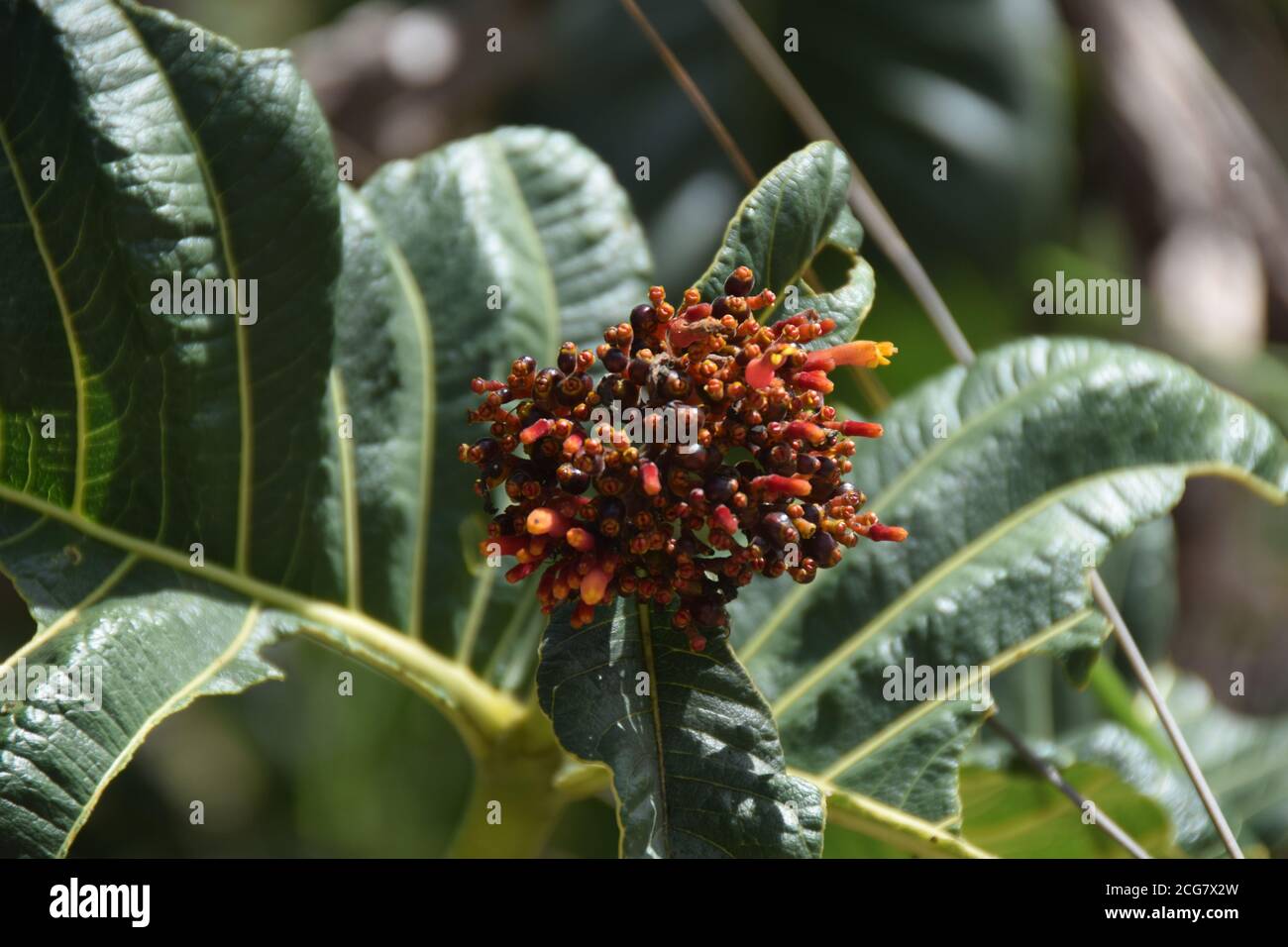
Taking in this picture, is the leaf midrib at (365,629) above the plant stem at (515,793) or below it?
above

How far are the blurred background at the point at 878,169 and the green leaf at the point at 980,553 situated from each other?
→ 0.99m

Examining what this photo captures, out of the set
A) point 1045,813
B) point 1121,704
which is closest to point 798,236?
point 1045,813

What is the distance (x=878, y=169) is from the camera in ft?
8.56

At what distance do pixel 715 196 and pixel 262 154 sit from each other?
169 centimetres

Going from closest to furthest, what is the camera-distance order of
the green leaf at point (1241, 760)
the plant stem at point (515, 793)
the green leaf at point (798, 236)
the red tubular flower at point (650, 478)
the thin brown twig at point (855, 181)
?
1. the red tubular flower at point (650, 478)
2. the green leaf at point (798, 236)
3. the plant stem at point (515, 793)
4. the thin brown twig at point (855, 181)
5. the green leaf at point (1241, 760)

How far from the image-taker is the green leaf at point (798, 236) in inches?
38.5

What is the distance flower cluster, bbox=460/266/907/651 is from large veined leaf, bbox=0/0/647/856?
0.29 metres

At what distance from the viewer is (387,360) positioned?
129 cm

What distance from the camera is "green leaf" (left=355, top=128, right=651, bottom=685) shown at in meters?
1.32

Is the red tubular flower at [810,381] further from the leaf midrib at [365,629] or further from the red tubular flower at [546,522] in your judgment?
the leaf midrib at [365,629]

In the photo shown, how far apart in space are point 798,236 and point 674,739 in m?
0.42

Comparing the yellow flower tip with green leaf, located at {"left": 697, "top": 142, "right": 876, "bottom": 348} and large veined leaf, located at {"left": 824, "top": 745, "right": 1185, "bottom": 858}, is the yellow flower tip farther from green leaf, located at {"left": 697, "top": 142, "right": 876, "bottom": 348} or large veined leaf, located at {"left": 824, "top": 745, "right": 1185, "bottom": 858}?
large veined leaf, located at {"left": 824, "top": 745, "right": 1185, "bottom": 858}

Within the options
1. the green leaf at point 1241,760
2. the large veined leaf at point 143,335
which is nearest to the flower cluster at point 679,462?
the large veined leaf at point 143,335

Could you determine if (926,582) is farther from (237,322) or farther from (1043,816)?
(237,322)
